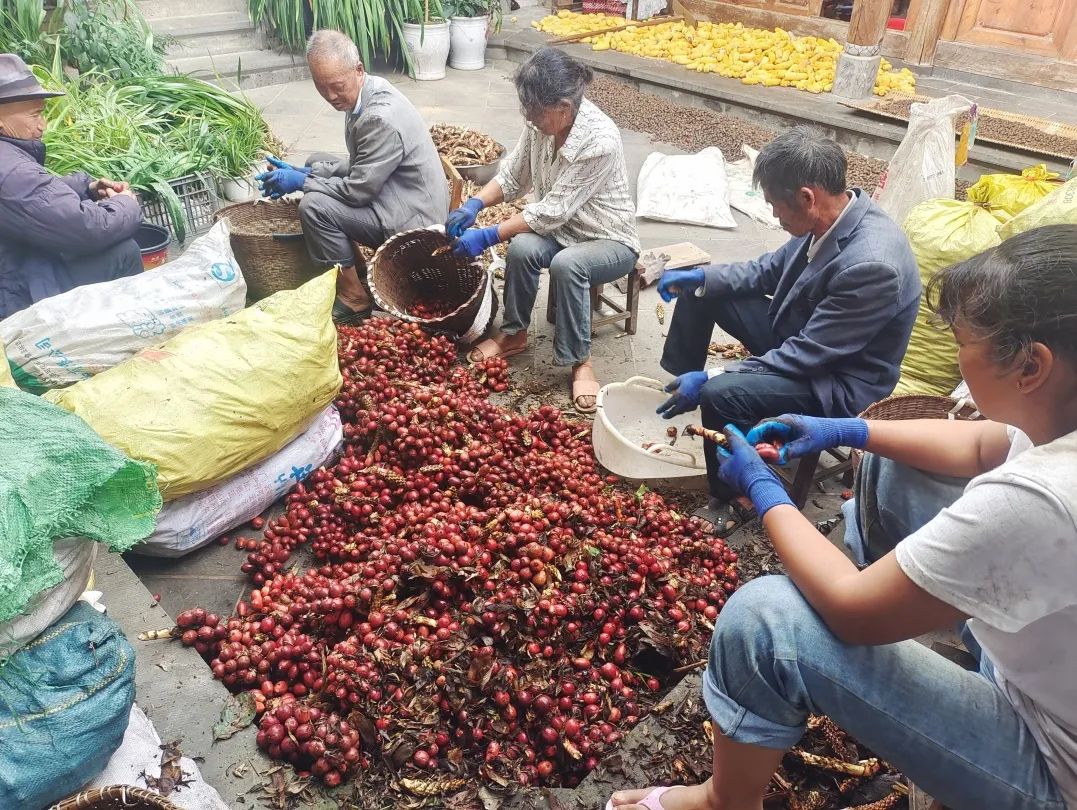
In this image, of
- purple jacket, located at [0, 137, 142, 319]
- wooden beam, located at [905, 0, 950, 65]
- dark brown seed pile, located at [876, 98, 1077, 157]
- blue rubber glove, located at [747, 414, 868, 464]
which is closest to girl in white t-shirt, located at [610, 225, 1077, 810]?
blue rubber glove, located at [747, 414, 868, 464]

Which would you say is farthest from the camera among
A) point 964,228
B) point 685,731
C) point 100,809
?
point 964,228

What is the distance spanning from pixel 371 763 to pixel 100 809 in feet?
2.05

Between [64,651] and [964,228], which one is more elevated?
[964,228]

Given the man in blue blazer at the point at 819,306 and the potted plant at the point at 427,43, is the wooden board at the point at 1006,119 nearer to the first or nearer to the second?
the man in blue blazer at the point at 819,306

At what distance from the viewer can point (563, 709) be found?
201cm

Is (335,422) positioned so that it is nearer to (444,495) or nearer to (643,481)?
(444,495)

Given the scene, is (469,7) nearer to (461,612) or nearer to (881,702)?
(461,612)

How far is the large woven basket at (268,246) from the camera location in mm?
3965

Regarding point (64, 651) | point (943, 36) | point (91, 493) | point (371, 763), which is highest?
point (943, 36)

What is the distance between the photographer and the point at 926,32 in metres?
7.95

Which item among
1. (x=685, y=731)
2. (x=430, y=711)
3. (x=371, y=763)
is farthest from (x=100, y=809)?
(x=685, y=731)

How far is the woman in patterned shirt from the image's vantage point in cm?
332

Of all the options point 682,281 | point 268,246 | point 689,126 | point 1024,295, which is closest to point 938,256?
point 682,281

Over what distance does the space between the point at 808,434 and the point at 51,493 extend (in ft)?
6.43
